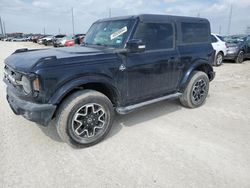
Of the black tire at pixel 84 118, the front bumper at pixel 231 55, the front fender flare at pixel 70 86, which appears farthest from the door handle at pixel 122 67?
the front bumper at pixel 231 55

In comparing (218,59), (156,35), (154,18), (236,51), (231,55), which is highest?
(154,18)

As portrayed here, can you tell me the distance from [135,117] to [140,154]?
4.47ft

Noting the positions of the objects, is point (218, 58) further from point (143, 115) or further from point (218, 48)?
point (143, 115)

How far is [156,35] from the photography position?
12.8 feet

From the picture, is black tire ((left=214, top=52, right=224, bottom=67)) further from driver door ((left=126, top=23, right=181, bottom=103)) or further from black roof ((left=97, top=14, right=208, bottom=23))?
driver door ((left=126, top=23, right=181, bottom=103))

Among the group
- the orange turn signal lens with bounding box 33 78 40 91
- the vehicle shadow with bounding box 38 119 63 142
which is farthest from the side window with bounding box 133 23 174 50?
the vehicle shadow with bounding box 38 119 63 142

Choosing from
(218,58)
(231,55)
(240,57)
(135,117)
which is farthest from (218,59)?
(135,117)

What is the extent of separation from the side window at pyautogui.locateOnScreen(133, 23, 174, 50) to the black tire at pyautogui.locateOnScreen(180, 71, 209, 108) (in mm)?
1057

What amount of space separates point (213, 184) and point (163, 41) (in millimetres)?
2607

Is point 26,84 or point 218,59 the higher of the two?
point 26,84

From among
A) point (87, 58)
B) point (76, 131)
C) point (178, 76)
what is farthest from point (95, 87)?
point (178, 76)

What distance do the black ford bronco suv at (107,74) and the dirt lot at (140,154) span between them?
0.39 m

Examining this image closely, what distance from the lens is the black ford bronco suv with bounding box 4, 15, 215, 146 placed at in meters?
2.84

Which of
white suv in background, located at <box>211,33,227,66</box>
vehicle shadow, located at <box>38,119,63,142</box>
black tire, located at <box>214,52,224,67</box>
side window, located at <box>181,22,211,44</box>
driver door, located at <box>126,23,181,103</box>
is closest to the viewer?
vehicle shadow, located at <box>38,119,63,142</box>
